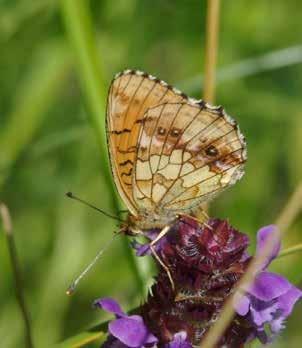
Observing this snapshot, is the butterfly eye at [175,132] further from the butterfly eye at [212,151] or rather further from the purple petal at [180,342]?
the purple petal at [180,342]

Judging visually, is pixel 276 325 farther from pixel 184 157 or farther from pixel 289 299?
pixel 184 157

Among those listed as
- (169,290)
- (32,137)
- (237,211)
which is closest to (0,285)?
(32,137)

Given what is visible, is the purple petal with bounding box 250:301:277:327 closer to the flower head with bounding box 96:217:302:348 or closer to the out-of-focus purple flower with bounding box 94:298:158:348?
the flower head with bounding box 96:217:302:348

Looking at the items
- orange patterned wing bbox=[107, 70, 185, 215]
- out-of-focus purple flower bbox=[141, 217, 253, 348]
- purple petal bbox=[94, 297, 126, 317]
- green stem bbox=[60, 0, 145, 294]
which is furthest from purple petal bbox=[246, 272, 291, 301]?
green stem bbox=[60, 0, 145, 294]

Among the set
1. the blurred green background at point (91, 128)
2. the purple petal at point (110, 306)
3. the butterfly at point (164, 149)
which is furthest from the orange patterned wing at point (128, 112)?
the blurred green background at point (91, 128)

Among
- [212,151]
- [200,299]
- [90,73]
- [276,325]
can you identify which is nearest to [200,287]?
[200,299]
